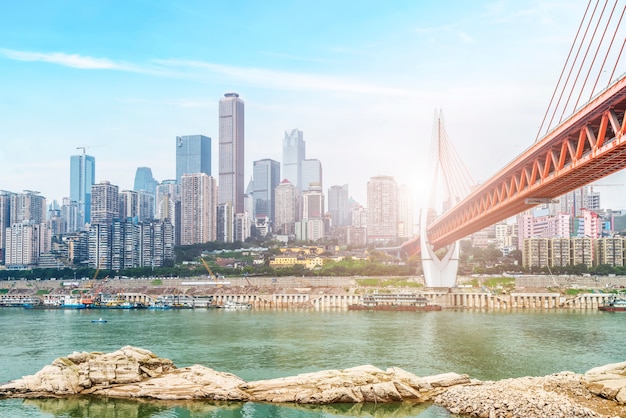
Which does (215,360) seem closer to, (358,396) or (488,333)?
(358,396)

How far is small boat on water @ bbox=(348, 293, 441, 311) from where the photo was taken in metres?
51.2

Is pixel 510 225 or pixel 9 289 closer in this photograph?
pixel 9 289

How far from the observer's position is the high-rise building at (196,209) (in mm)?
129125

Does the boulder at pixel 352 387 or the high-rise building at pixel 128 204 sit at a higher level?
the high-rise building at pixel 128 204

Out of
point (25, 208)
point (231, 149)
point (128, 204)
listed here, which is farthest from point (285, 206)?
point (25, 208)

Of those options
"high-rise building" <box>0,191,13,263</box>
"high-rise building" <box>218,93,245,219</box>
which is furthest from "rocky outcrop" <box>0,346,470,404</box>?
"high-rise building" <box>218,93,245,219</box>

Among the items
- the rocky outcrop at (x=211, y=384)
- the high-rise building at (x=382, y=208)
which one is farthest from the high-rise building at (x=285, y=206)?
the rocky outcrop at (x=211, y=384)

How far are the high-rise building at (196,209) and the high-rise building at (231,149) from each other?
180 feet

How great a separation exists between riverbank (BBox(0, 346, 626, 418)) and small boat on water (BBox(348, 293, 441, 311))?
103 ft

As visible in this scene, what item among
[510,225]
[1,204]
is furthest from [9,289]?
[510,225]

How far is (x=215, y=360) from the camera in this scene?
2634cm

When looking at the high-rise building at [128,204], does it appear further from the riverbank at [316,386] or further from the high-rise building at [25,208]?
the riverbank at [316,386]

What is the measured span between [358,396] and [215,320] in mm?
27462

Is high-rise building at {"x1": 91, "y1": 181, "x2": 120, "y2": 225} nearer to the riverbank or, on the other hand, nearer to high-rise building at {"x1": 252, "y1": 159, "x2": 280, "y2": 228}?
high-rise building at {"x1": 252, "y1": 159, "x2": 280, "y2": 228}
